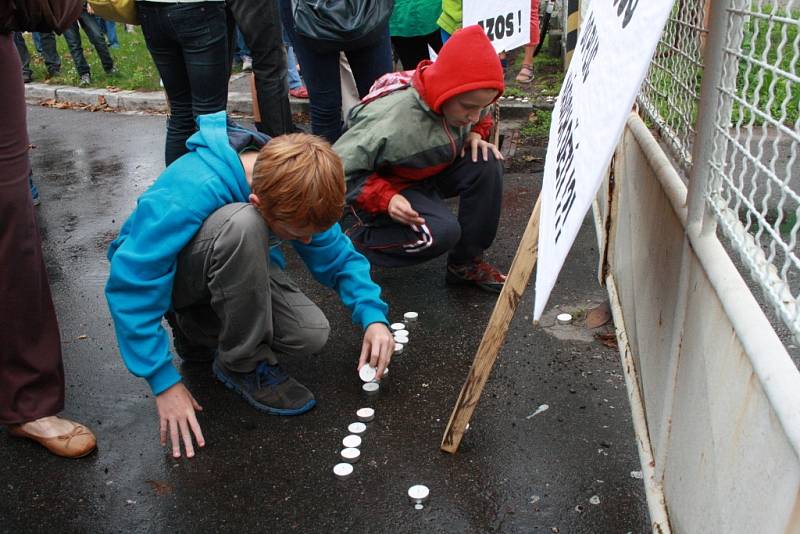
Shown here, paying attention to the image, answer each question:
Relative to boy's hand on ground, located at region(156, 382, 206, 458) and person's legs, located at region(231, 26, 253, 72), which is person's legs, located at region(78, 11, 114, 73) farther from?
boy's hand on ground, located at region(156, 382, 206, 458)

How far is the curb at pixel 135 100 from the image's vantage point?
20.3 feet

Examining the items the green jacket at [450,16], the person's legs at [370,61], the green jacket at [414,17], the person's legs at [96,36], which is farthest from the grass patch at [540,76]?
the person's legs at [96,36]

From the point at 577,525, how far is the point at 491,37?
2.80 m

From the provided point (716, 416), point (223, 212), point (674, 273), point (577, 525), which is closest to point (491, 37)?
point (223, 212)

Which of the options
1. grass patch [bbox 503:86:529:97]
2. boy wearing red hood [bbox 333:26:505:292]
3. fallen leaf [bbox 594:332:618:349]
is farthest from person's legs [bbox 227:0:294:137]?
grass patch [bbox 503:86:529:97]

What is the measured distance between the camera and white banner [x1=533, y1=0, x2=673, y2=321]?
1.14 meters

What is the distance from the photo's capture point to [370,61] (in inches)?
166

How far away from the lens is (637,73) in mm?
1116

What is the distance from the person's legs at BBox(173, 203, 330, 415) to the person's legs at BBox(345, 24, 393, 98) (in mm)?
1853

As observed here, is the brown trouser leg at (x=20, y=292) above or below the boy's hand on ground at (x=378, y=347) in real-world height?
above

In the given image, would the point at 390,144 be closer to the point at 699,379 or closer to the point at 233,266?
the point at 233,266

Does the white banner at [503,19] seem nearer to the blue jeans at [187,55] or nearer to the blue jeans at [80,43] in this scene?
the blue jeans at [187,55]

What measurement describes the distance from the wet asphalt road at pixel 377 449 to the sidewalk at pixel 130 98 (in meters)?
3.78

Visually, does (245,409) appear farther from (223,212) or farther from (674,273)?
(674,273)
